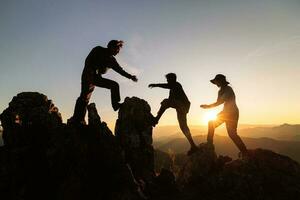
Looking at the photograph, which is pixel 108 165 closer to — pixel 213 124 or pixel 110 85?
pixel 110 85

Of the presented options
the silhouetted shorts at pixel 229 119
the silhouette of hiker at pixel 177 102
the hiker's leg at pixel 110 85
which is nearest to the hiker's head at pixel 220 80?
the silhouetted shorts at pixel 229 119

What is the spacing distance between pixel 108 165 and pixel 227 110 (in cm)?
592

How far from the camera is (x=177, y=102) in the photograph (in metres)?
13.5

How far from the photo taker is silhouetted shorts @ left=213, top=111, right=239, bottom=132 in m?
12.8

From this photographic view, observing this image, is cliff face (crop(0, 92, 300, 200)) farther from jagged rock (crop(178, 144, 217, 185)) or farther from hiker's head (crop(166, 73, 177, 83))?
hiker's head (crop(166, 73, 177, 83))

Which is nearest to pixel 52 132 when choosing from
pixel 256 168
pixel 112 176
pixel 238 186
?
pixel 112 176

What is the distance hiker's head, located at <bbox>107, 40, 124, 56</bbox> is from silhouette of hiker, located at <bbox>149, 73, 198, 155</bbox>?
240 cm

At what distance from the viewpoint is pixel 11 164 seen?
38.9 ft

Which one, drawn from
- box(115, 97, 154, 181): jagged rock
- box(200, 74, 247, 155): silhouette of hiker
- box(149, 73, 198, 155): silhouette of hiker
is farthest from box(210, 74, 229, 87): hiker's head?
box(115, 97, 154, 181): jagged rock

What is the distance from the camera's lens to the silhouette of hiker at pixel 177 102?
13586 mm

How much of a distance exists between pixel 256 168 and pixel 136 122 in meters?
6.14

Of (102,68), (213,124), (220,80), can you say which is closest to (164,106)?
(213,124)

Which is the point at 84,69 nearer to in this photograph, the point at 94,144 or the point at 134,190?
the point at 94,144

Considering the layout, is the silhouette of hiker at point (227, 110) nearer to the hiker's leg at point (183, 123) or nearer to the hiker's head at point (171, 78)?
the hiker's leg at point (183, 123)
